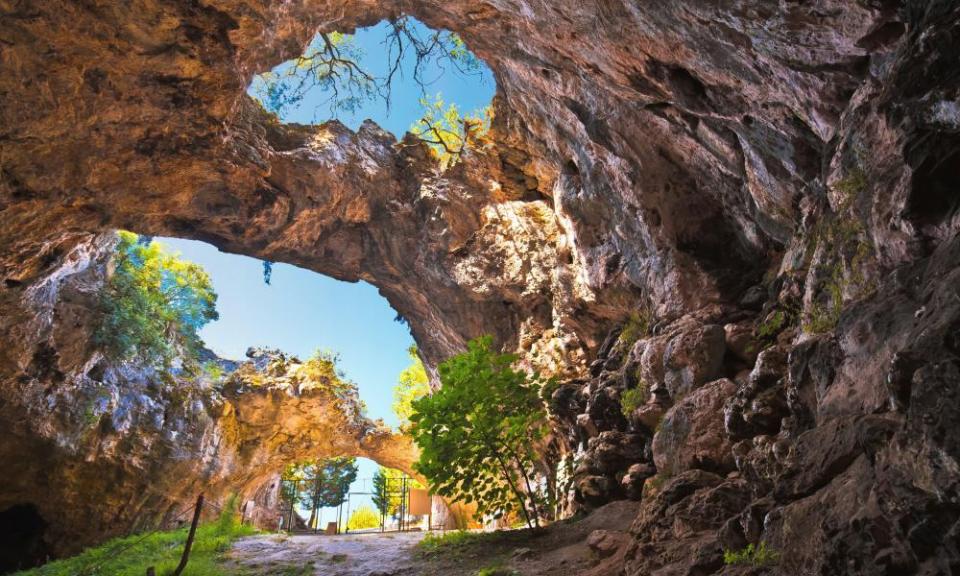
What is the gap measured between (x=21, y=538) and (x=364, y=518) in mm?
21998

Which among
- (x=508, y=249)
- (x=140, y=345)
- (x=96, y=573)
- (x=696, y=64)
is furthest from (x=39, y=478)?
(x=696, y=64)

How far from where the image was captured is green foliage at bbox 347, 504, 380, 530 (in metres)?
33.6

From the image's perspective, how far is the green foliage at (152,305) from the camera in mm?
14602

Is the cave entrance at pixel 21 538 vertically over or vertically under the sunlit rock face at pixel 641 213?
under

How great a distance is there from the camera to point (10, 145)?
9.39 metres

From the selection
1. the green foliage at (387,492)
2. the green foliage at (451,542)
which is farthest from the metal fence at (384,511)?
the green foliage at (451,542)

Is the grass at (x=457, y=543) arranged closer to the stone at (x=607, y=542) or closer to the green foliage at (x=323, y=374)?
the stone at (x=607, y=542)

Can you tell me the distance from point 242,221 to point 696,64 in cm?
1264

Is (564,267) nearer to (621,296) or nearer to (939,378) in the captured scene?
(621,296)

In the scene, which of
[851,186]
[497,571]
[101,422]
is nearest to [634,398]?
[497,571]

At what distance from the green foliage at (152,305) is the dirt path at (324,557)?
264 inches

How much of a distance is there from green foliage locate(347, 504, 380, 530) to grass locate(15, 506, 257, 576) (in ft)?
65.9

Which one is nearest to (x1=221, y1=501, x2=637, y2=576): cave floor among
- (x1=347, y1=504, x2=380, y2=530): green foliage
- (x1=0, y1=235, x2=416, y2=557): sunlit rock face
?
(x1=0, y1=235, x2=416, y2=557): sunlit rock face

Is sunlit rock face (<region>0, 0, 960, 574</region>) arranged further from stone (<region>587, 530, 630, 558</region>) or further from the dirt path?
the dirt path
